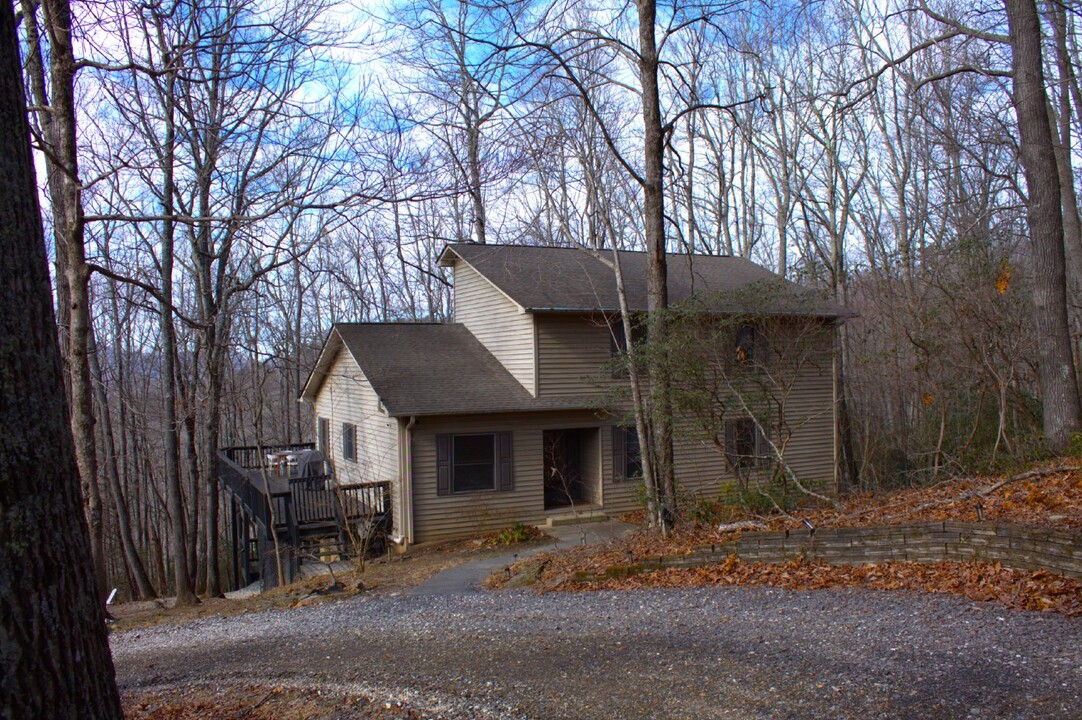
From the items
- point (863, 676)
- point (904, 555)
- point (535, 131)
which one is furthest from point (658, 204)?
point (863, 676)

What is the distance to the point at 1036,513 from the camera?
7195 mm

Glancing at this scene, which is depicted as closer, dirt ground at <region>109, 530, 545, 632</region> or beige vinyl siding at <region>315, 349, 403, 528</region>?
dirt ground at <region>109, 530, 545, 632</region>

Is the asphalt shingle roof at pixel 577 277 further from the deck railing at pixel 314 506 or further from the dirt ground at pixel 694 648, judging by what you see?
the dirt ground at pixel 694 648

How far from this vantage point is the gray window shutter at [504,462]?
15930mm

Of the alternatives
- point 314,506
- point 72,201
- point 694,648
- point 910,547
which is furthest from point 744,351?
point 72,201

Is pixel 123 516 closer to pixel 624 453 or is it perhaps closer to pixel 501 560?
pixel 501 560

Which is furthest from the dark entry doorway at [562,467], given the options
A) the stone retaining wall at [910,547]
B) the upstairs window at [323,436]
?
the stone retaining wall at [910,547]

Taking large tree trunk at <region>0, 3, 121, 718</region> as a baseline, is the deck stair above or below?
below

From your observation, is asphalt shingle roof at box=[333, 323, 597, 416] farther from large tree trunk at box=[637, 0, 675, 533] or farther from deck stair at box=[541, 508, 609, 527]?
large tree trunk at box=[637, 0, 675, 533]

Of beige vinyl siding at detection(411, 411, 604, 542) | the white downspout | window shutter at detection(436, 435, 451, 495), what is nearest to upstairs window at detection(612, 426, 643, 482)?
beige vinyl siding at detection(411, 411, 604, 542)

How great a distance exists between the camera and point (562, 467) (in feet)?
55.4

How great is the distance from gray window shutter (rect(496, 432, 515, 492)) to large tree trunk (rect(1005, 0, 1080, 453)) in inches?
371

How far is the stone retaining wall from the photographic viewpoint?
5891 millimetres

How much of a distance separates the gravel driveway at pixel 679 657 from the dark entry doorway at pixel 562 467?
863cm
